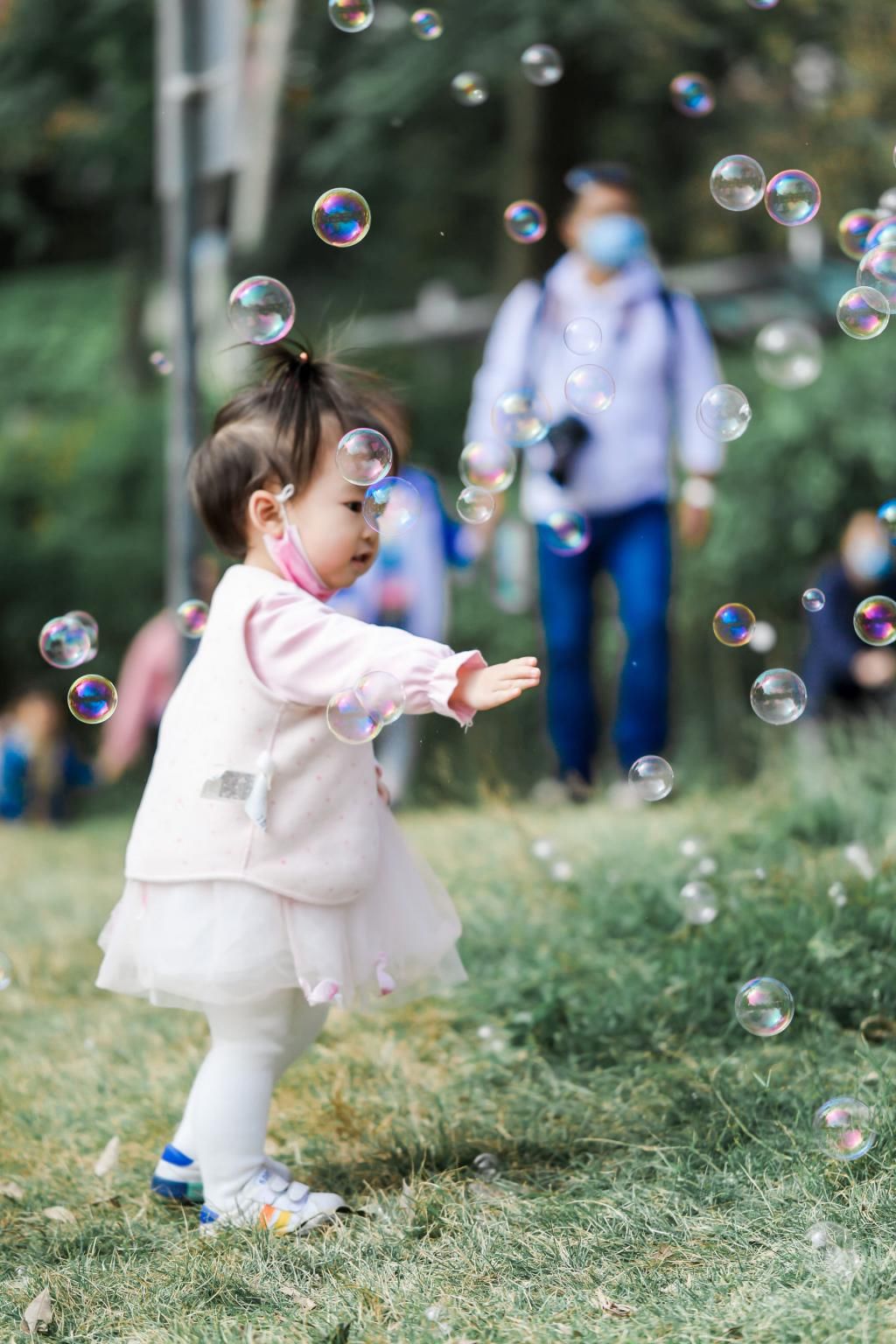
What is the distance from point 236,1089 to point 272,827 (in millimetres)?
402

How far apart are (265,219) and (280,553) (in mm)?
8987

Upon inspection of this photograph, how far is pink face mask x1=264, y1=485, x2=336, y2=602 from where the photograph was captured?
2.64m

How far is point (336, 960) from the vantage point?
8.12 feet

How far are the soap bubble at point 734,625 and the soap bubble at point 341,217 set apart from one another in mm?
1024

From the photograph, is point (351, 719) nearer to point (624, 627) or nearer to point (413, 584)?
point (624, 627)

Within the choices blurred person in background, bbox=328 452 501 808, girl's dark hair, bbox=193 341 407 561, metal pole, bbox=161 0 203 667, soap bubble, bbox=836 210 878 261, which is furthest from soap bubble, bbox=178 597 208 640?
blurred person in background, bbox=328 452 501 808

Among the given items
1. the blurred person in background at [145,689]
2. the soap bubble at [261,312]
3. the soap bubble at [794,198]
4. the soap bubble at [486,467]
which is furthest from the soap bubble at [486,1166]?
the blurred person in background at [145,689]

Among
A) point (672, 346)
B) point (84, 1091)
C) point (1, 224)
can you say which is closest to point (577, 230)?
point (672, 346)

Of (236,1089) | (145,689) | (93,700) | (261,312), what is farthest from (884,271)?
(145,689)

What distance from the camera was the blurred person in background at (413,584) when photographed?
665 centimetres

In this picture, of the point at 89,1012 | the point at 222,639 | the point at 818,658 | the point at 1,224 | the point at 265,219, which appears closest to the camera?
the point at 222,639

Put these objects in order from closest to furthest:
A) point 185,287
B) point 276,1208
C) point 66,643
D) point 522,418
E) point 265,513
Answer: point 276,1208, point 265,513, point 66,643, point 522,418, point 185,287

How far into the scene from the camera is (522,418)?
11.2 feet

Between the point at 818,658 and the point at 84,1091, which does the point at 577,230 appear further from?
the point at 84,1091
